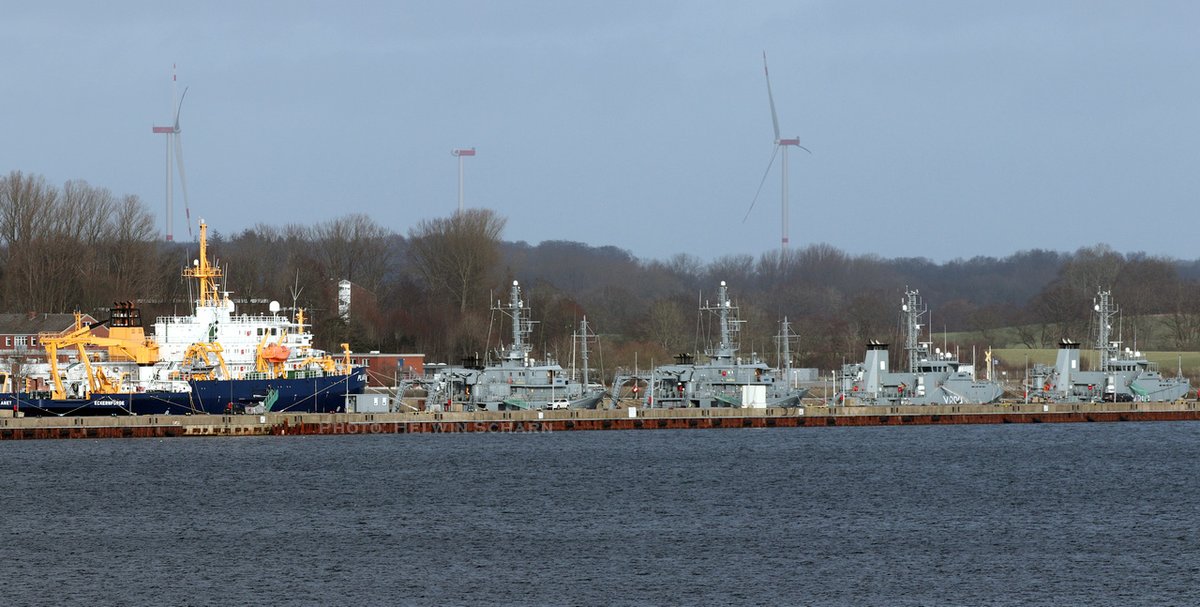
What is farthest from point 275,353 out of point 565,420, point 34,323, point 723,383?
point 34,323

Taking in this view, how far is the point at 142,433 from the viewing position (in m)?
72.7

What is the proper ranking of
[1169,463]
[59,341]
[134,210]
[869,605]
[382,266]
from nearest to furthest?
[869,605] < [1169,463] < [59,341] < [134,210] < [382,266]

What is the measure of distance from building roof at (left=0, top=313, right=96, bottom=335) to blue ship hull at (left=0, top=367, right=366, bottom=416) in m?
20.1

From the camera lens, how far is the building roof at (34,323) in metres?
98.1

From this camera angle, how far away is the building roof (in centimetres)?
9812

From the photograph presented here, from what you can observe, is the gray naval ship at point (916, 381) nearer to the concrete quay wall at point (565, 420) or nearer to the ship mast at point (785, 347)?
the concrete quay wall at point (565, 420)

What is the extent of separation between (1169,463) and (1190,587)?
2930 cm

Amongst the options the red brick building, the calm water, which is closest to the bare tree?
the red brick building

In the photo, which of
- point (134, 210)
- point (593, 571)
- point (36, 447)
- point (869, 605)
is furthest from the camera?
point (134, 210)

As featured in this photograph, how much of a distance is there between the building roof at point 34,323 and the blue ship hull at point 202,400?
2006 cm

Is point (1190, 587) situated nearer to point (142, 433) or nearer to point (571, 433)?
point (571, 433)

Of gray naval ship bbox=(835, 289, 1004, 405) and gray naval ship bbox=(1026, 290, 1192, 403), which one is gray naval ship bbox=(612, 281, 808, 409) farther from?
gray naval ship bbox=(1026, 290, 1192, 403)

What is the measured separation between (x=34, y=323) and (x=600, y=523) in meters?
65.4

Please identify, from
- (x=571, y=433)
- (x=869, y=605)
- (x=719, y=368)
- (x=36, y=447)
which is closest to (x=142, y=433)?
(x=36, y=447)
